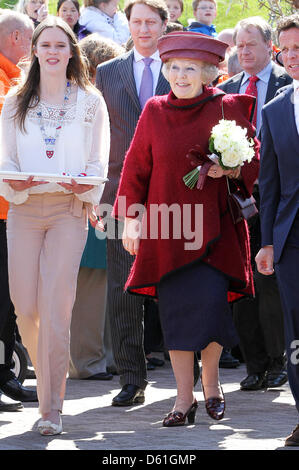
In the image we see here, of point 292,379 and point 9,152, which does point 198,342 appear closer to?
point 292,379

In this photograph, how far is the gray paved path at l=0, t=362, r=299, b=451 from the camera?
5.74m

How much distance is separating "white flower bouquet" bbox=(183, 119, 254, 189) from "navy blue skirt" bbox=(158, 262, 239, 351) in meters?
0.53

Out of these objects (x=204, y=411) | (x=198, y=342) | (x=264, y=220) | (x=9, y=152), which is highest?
(x=9, y=152)

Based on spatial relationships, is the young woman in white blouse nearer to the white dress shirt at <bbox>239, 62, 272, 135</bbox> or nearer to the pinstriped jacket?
the pinstriped jacket

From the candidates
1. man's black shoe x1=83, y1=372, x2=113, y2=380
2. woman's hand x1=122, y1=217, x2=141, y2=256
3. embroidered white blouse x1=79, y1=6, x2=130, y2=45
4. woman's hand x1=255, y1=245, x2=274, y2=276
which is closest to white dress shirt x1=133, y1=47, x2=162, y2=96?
woman's hand x1=122, y1=217, x2=141, y2=256

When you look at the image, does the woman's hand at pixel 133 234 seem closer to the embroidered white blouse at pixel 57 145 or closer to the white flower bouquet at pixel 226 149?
the embroidered white blouse at pixel 57 145

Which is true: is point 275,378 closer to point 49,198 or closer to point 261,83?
point 261,83

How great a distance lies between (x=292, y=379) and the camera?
579 cm

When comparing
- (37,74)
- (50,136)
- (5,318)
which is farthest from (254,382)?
(37,74)

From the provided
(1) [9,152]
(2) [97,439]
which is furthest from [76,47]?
(2) [97,439]

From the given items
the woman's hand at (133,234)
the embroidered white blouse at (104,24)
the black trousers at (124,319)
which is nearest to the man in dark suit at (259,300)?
the black trousers at (124,319)

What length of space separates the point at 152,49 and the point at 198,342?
234 centimetres

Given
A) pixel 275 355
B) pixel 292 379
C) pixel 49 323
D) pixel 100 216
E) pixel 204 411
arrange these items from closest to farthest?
pixel 292 379 < pixel 49 323 < pixel 204 411 < pixel 100 216 < pixel 275 355

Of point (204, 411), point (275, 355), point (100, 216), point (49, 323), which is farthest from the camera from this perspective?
point (275, 355)
